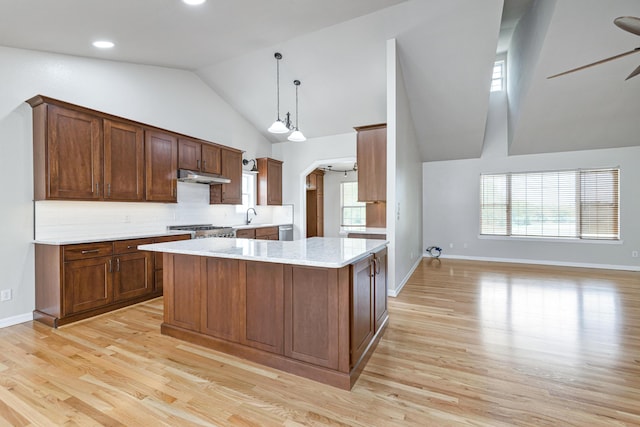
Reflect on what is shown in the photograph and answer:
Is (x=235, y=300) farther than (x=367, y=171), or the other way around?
(x=367, y=171)

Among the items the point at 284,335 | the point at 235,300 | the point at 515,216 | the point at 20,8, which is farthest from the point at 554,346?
the point at 20,8

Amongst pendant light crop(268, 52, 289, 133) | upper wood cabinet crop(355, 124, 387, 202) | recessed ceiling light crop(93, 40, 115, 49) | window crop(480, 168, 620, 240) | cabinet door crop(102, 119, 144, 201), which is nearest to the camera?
recessed ceiling light crop(93, 40, 115, 49)

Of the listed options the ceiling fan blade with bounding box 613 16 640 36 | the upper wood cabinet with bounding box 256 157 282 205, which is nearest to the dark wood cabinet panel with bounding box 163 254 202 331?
the ceiling fan blade with bounding box 613 16 640 36

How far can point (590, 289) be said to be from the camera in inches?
174

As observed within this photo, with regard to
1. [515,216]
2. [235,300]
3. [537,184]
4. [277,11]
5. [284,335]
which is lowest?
[284,335]

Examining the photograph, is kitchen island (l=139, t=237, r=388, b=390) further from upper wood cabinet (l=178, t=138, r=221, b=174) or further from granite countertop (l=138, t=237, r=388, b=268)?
upper wood cabinet (l=178, t=138, r=221, b=174)

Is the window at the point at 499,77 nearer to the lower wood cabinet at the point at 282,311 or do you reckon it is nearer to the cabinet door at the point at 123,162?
the lower wood cabinet at the point at 282,311

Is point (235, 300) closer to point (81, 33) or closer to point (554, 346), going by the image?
point (554, 346)

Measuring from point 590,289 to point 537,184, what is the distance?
2.85 metres

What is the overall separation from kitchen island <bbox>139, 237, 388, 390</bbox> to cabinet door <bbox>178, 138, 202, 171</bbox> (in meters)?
2.35

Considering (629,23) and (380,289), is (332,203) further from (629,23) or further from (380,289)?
(629,23)

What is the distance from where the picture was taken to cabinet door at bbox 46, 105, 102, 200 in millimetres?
3172

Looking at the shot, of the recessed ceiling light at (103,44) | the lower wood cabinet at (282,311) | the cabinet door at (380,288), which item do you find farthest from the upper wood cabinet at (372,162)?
the recessed ceiling light at (103,44)

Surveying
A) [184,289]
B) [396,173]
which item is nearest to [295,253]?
[184,289]
